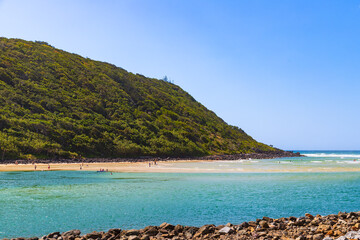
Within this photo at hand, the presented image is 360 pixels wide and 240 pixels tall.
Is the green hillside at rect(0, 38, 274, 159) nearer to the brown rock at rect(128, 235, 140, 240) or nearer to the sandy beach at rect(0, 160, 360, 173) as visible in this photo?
the sandy beach at rect(0, 160, 360, 173)

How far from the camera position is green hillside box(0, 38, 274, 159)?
83.8 metres

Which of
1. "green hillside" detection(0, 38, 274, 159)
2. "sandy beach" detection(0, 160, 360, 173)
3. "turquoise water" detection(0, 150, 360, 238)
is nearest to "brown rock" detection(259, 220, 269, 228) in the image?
"turquoise water" detection(0, 150, 360, 238)

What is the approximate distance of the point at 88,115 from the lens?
106 meters

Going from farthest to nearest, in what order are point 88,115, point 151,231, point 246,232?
point 88,115 < point 151,231 < point 246,232

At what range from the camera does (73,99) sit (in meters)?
113

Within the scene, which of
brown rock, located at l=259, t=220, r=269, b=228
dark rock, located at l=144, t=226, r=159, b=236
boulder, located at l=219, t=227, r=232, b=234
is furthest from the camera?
brown rock, located at l=259, t=220, r=269, b=228

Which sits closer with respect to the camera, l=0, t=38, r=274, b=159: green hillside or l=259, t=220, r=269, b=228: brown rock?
l=259, t=220, r=269, b=228: brown rock

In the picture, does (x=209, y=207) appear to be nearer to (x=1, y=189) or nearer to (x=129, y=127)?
(x=1, y=189)

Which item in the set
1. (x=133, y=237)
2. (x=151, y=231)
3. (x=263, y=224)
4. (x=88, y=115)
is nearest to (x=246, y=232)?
(x=263, y=224)

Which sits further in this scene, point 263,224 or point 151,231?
point 263,224

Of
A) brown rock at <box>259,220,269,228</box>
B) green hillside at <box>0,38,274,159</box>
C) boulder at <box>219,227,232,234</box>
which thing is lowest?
boulder at <box>219,227,232,234</box>

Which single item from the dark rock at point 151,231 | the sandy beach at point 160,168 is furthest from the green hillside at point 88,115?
the dark rock at point 151,231

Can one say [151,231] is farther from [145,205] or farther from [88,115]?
[88,115]

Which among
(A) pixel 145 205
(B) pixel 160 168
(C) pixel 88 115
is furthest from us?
(C) pixel 88 115
